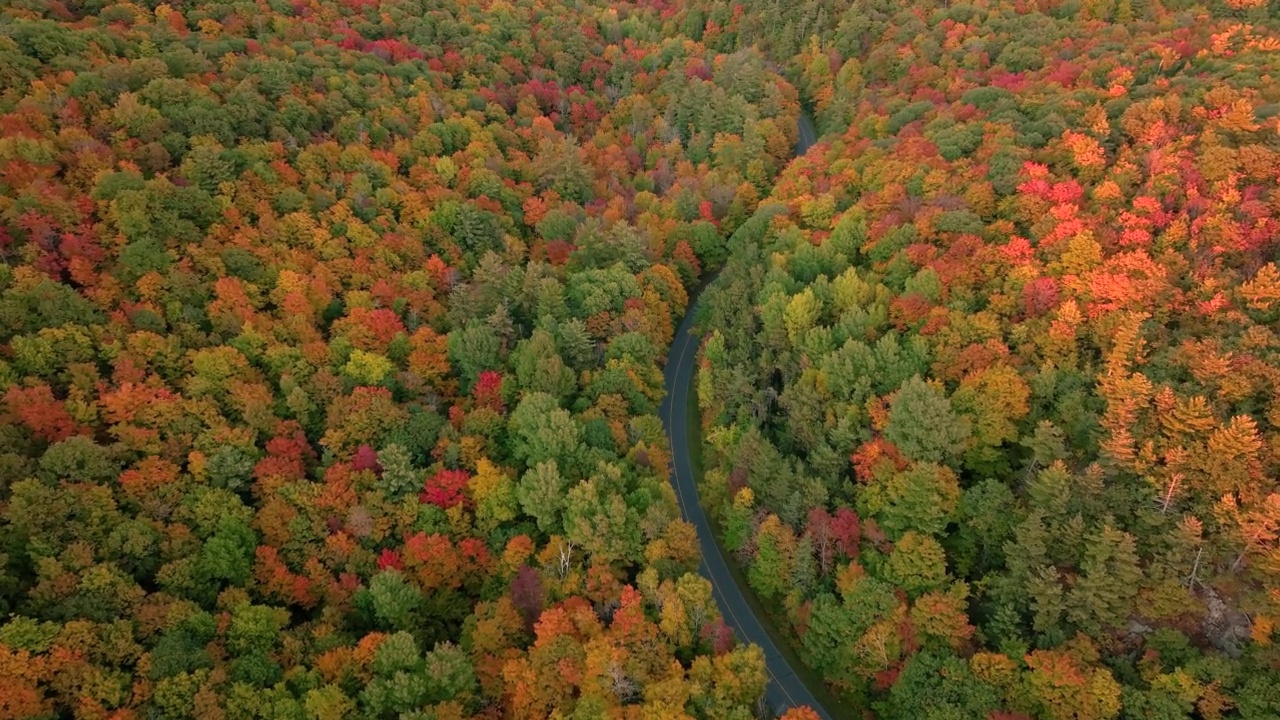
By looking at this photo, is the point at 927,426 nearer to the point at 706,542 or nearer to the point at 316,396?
the point at 706,542

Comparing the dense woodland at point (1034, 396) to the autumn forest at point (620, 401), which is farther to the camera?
the autumn forest at point (620, 401)

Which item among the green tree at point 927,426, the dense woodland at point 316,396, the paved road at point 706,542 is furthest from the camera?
the green tree at point 927,426

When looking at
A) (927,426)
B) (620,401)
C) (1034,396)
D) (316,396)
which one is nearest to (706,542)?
(620,401)

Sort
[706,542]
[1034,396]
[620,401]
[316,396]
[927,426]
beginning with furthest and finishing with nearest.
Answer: [620,401]
[706,542]
[316,396]
[1034,396]
[927,426]

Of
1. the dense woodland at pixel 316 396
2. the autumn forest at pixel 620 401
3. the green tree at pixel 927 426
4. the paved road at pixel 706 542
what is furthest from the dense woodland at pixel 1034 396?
the dense woodland at pixel 316 396

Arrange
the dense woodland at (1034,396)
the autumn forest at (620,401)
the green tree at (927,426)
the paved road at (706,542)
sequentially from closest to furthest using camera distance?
the dense woodland at (1034,396)
the autumn forest at (620,401)
the paved road at (706,542)
the green tree at (927,426)

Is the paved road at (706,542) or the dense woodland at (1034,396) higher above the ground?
the dense woodland at (1034,396)

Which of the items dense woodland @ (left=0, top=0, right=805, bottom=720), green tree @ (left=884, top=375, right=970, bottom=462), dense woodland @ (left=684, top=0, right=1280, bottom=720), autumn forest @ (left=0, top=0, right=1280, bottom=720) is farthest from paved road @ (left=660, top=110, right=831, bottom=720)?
green tree @ (left=884, top=375, right=970, bottom=462)

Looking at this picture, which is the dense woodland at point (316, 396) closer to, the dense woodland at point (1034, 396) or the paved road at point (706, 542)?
the paved road at point (706, 542)

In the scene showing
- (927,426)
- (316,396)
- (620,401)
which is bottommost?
(620,401)
